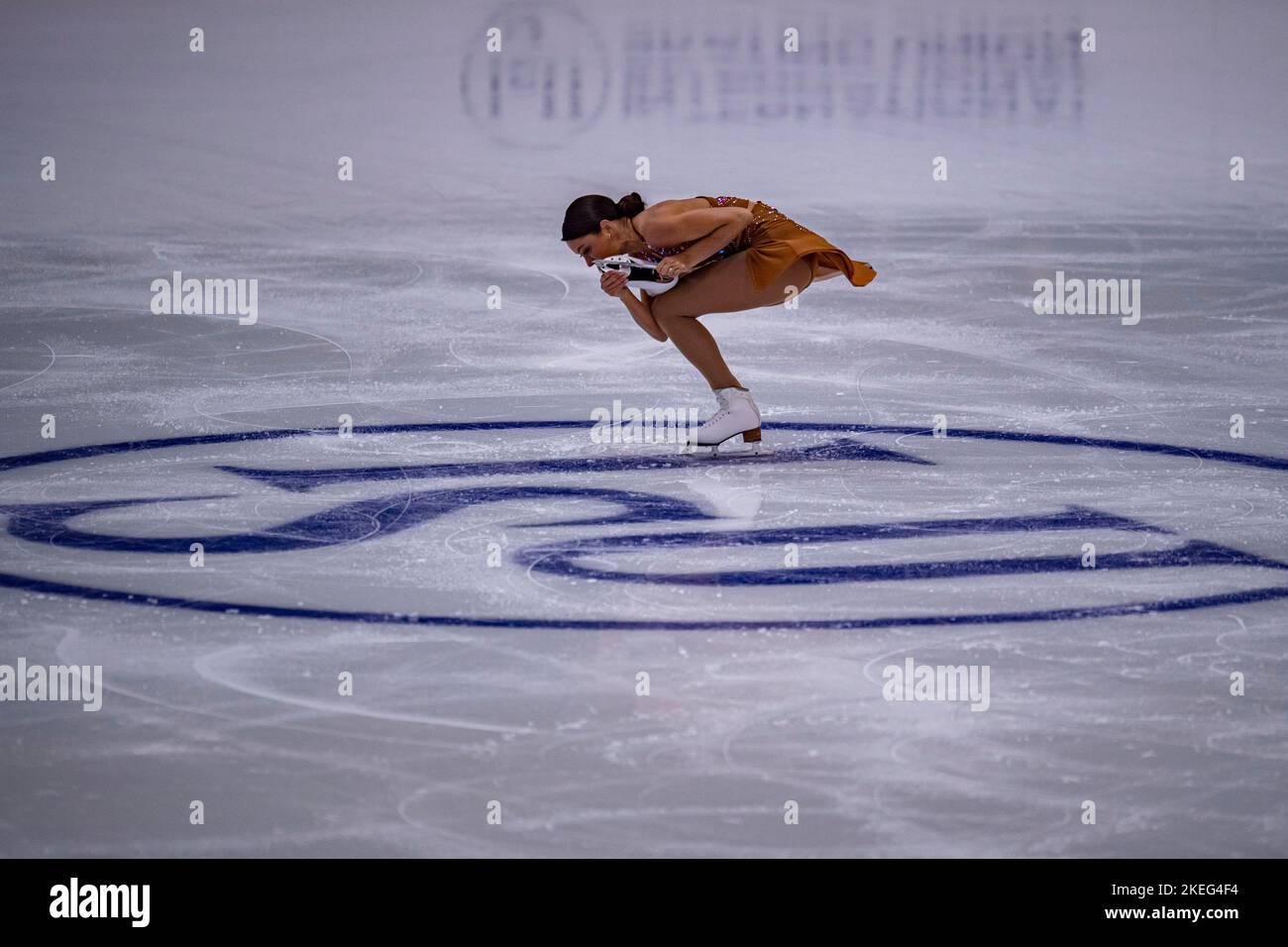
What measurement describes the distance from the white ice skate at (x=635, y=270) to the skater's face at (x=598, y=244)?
4 centimetres

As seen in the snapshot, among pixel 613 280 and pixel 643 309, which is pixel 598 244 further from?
pixel 643 309

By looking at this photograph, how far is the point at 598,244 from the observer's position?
6766mm

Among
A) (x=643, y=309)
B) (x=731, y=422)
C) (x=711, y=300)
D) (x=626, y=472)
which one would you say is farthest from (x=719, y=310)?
(x=626, y=472)

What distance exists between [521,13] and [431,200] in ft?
15.0

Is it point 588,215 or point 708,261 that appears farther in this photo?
point 708,261

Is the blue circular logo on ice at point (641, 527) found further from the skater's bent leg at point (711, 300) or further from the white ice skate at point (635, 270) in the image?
the white ice skate at point (635, 270)

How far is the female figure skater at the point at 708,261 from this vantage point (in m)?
6.76

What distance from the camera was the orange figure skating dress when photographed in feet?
22.9

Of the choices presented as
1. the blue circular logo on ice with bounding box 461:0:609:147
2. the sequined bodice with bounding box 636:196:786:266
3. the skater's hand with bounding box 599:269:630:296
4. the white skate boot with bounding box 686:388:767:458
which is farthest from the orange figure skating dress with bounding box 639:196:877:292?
the blue circular logo on ice with bounding box 461:0:609:147

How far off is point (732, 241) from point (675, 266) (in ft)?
1.04

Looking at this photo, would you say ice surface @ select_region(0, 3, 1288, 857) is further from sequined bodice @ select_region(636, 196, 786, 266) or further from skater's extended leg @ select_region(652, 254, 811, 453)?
sequined bodice @ select_region(636, 196, 786, 266)

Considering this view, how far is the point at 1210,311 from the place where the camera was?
33.0ft

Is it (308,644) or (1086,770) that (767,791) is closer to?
(1086,770)

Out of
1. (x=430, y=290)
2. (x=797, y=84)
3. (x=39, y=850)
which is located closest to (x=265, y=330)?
(x=430, y=290)
